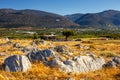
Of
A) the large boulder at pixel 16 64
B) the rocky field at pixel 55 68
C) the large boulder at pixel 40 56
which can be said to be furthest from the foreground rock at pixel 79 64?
the large boulder at pixel 16 64

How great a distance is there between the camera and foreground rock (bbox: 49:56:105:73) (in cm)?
2562

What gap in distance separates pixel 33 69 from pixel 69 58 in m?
4.89

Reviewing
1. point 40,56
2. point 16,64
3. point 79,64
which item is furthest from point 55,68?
point 16,64

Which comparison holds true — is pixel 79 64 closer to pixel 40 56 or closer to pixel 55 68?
pixel 55 68

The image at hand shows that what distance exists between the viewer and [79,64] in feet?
87.7

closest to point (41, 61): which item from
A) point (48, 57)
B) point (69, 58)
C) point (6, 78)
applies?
point (48, 57)

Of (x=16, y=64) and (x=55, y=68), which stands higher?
(x=16, y=64)

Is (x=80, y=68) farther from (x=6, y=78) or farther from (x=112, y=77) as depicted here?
(x=6, y=78)

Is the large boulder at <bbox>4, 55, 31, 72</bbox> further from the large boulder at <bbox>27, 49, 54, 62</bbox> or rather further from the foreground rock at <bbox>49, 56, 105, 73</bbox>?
the foreground rock at <bbox>49, 56, 105, 73</bbox>

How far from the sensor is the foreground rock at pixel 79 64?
1009 inches

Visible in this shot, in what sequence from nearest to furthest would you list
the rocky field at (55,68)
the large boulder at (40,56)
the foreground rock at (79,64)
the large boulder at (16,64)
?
the rocky field at (55,68), the large boulder at (16,64), the foreground rock at (79,64), the large boulder at (40,56)

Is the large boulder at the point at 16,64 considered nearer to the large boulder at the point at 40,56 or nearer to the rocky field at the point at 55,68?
the rocky field at the point at 55,68

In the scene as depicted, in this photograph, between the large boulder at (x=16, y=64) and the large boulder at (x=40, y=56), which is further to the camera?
the large boulder at (x=40, y=56)

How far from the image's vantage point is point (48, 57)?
90.2 ft
